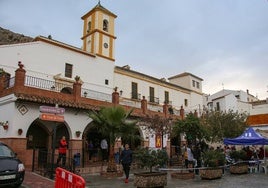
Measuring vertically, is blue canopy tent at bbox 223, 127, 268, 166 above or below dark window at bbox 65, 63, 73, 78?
below

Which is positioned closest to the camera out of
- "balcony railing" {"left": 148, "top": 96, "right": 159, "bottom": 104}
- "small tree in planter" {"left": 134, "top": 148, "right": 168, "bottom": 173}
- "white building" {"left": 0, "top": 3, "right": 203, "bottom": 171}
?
"small tree in planter" {"left": 134, "top": 148, "right": 168, "bottom": 173}

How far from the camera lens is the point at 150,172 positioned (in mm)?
11750

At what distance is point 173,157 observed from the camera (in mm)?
23938

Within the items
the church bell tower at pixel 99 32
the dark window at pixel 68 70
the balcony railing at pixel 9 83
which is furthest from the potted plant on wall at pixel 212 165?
the church bell tower at pixel 99 32

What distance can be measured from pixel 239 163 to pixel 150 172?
7.26m

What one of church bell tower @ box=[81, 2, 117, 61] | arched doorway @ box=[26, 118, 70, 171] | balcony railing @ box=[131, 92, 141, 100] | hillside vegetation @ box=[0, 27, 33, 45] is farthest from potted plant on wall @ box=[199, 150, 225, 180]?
hillside vegetation @ box=[0, 27, 33, 45]

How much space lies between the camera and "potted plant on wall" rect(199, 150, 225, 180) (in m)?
13.7

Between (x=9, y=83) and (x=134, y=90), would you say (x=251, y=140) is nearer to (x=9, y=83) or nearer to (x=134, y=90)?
(x=9, y=83)

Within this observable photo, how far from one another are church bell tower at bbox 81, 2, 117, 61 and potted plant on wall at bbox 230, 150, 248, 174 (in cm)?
1850

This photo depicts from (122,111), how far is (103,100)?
6.87 metres

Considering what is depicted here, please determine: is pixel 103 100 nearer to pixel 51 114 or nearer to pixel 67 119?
pixel 67 119

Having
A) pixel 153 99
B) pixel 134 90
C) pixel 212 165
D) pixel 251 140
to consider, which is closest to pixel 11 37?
pixel 134 90

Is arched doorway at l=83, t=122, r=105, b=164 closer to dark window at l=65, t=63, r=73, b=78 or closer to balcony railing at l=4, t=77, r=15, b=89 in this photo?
balcony railing at l=4, t=77, r=15, b=89

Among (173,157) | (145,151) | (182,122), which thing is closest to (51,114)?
(145,151)
